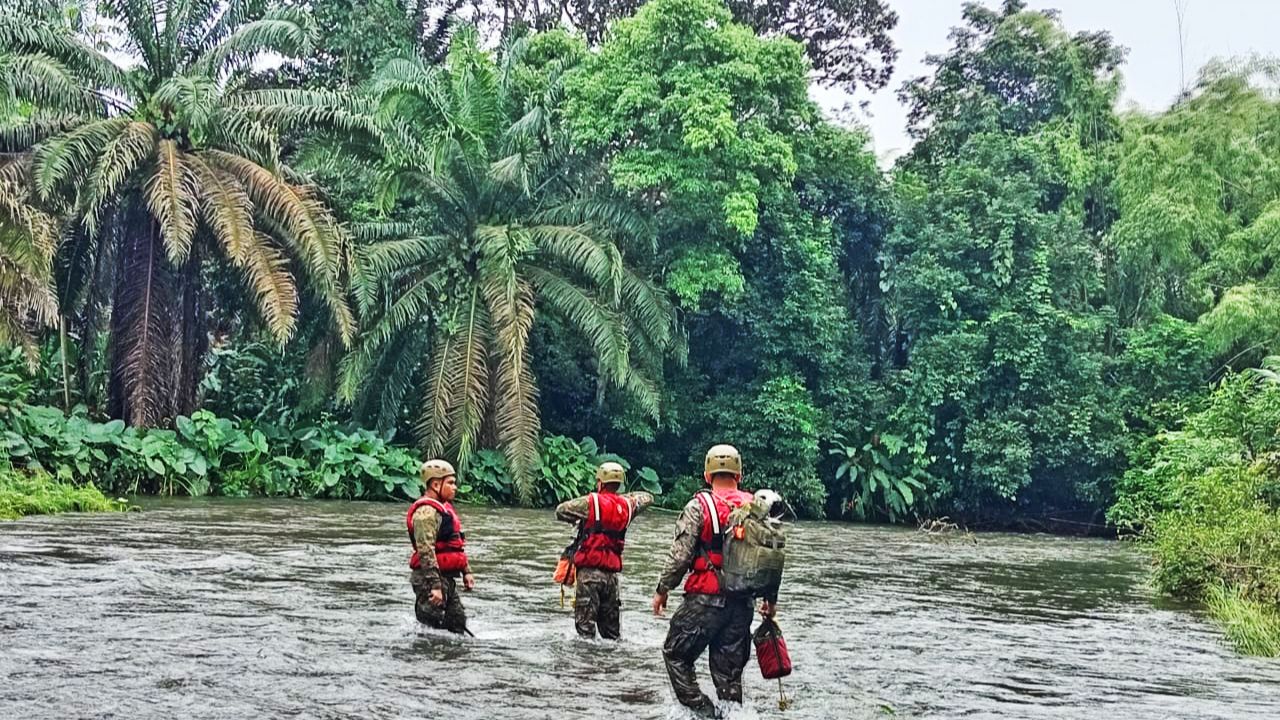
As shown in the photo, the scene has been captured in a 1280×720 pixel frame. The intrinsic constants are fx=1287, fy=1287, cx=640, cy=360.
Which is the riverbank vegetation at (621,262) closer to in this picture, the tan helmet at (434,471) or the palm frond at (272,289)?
the palm frond at (272,289)

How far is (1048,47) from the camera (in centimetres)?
3116

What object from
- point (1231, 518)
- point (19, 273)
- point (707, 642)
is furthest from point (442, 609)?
point (19, 273)

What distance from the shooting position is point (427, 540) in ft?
28.4

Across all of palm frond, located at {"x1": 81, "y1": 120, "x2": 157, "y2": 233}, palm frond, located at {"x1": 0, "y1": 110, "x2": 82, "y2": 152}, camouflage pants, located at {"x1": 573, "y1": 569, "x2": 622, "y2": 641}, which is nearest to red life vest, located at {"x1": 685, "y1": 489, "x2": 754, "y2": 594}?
camouflage pants, located at {"x1": 573, "y1": 569, "x2": 622, "y2": 641}

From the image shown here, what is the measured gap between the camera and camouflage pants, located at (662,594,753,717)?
22.5 ft

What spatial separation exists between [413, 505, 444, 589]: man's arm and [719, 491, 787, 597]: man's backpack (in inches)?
105

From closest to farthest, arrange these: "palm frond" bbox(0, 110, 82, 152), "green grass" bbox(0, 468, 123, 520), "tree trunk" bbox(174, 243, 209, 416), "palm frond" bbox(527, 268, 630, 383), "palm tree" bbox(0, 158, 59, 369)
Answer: "palm tree" bbox(0, 158, 59, 369)
"green grass" bbox(0, 468, 123, 520)
"palm frond" bbox(0, 110, 82, 152)
"tree trunk" bbox(174, 243, 209, 416)
"palm frond" bbox(527, 268, 630, 383)

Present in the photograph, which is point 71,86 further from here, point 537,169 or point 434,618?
point 434,618

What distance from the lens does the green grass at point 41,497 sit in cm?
1584

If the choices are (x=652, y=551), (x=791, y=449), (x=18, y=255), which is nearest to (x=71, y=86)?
(x=18, y=255)

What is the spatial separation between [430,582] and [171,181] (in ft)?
46.7

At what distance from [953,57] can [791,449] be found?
11.6 metres

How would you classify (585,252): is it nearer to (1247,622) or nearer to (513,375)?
(513,375)

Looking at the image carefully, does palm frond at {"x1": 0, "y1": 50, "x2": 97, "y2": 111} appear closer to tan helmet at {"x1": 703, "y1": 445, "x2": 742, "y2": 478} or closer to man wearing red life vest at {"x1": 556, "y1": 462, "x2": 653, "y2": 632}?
man wearing red life vest at {"x1": 556, "y1": 462, "x2": 653, "y2": 632}
